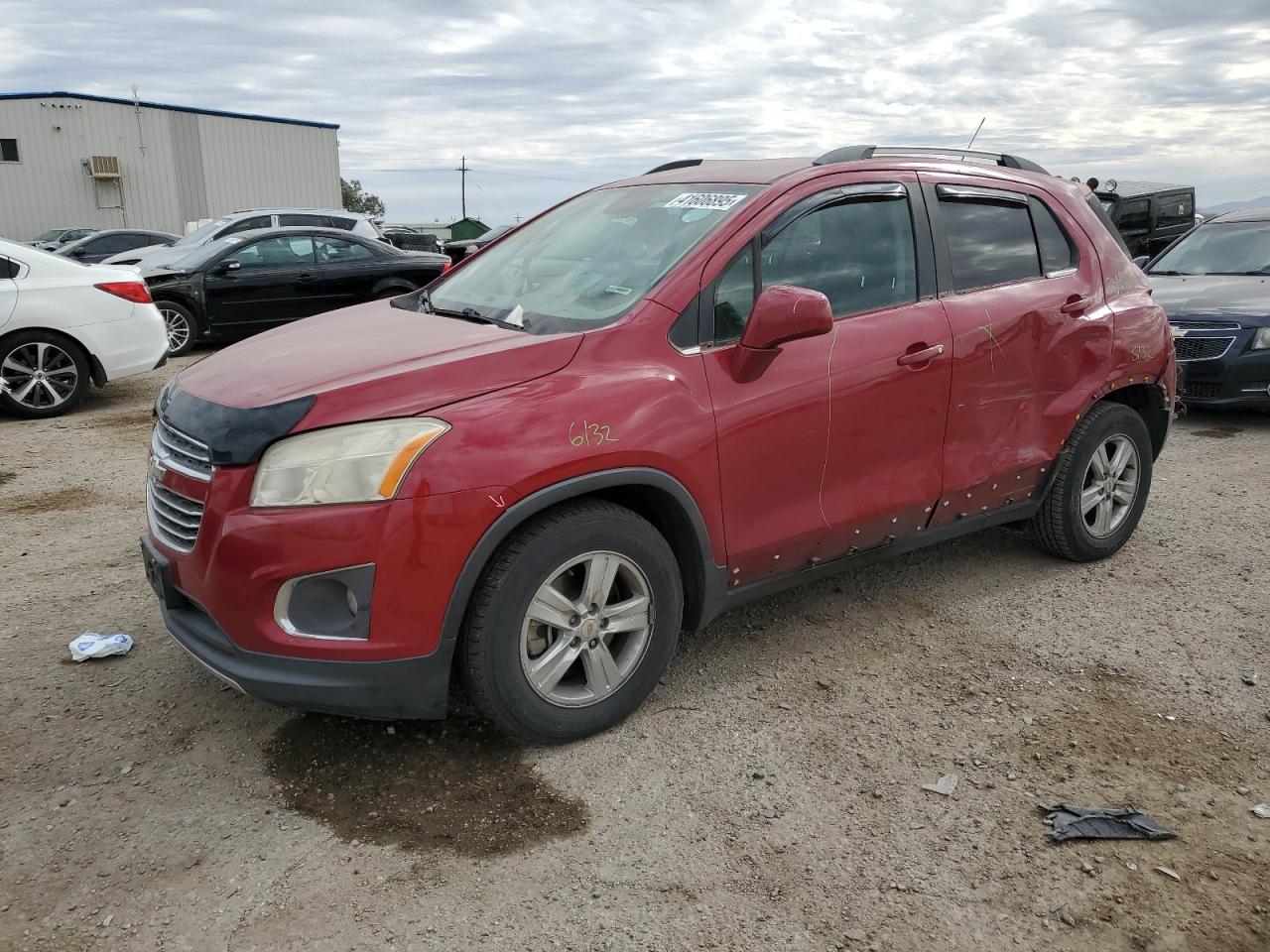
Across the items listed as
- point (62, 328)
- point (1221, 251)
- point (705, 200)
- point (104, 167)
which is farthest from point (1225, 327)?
point (104, 167)

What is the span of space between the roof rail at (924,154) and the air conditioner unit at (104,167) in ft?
128

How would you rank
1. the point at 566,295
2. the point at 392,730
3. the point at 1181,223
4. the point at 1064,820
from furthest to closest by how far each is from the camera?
the point at 1181,223 → the point at 566,295 → the point at 392,730 → the point at 1064,820

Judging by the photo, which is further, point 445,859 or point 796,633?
point 796,633

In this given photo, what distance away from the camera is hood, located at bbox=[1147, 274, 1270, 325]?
8.17 metres

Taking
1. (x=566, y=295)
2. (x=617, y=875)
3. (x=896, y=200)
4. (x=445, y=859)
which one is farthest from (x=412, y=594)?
(x=896, y=200)

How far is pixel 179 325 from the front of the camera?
11.9 metres

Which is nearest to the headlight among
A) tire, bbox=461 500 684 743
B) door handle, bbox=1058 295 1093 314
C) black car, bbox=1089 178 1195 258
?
tire, bbox=461 500 684 743

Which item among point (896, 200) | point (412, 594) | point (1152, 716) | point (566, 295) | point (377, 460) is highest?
point (896, 200)

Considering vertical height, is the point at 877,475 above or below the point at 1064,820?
above

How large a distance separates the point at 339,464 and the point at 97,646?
6.00ft

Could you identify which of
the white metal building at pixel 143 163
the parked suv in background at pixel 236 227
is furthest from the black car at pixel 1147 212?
the white metal building at pixel 143 163

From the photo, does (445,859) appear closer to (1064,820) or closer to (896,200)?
(1064,820)

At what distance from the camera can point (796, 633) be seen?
4324 millimetres

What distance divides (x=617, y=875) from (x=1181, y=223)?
15.9 m
